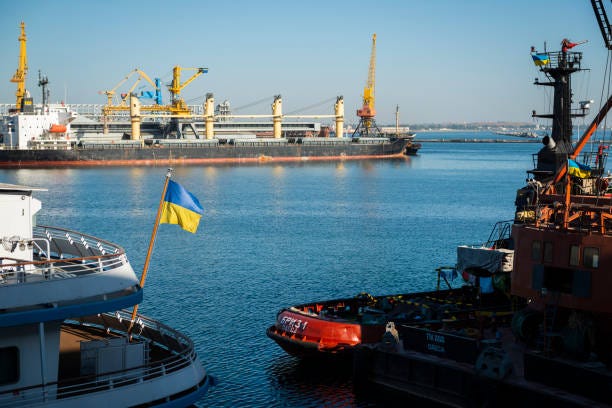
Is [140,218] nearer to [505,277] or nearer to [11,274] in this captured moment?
[505,277]

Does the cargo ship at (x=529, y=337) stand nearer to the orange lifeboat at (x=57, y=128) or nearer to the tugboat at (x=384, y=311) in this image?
the tugboat at (x=384, y=311)

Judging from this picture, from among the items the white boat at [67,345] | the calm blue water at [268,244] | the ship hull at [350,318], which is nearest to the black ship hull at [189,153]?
the calm blue water at [268,244]

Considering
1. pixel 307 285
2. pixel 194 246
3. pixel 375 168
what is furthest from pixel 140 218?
pixel 375 168

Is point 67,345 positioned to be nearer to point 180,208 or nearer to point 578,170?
point 180,208

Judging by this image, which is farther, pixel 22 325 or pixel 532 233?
pixel 532 233

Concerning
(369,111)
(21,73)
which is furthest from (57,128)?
(369,111)

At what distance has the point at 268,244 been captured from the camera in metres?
51.5

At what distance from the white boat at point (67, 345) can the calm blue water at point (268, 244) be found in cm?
633

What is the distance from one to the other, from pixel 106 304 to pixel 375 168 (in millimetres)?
124314

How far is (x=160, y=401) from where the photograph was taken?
15727 millimetres

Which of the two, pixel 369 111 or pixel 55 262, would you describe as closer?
pixel 55 262

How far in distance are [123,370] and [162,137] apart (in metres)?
149

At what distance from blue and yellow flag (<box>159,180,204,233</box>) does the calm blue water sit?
6.21m

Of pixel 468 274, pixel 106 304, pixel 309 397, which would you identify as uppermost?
pixel 106 304
